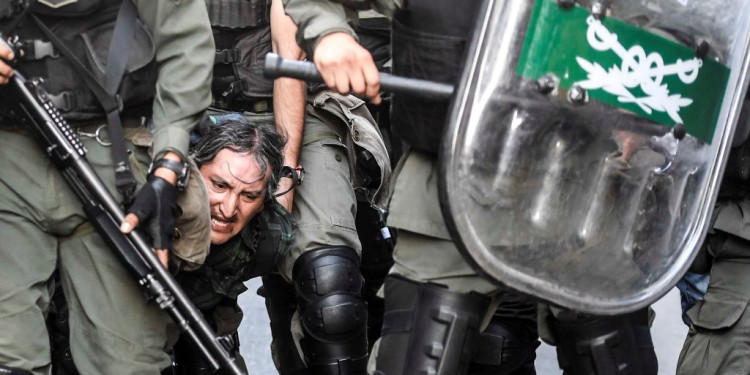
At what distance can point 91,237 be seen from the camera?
4113mm

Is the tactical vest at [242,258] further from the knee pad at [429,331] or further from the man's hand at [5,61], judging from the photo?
the knee pad at [429,331]

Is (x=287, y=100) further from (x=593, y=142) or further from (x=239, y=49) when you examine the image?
(x=593, y=142)

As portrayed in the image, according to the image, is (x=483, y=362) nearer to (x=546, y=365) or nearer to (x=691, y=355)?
(x=691, y=355)

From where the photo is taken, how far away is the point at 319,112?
5.20m

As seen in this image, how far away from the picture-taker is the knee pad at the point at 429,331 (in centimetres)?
348

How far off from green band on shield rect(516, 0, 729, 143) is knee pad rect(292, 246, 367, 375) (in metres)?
1.64

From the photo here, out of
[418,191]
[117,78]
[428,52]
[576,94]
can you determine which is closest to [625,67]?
[576,94]

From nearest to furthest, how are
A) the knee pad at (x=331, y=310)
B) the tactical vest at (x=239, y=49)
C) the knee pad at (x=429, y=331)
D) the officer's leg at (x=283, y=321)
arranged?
1. the knee pad at (x=429, y=331)
2. the knee pad at (x=331, y=310)
3. the tactical vest at (x=239, y=49)
4. the officer's leg at (x=283, y=321)

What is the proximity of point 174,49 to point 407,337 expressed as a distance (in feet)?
3.75

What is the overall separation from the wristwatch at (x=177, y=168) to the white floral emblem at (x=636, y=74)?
50.1 inches

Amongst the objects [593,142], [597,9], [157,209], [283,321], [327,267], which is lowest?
[283,321]

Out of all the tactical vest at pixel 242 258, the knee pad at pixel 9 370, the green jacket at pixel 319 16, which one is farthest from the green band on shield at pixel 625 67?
the tactical vest at pixel 242 258

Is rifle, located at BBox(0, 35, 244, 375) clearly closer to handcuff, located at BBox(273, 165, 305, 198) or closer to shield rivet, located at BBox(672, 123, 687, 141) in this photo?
handcuff, located at BBox(273, 165, 305, 198)

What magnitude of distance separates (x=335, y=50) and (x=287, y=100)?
1.64 m
